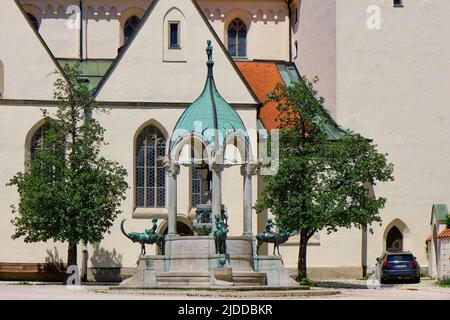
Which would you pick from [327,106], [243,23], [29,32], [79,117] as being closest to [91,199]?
[79,117]

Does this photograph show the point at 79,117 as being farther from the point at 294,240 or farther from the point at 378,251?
the point at 378,251

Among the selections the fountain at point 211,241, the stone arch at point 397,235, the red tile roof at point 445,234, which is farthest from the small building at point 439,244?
the fountain at point 211,241

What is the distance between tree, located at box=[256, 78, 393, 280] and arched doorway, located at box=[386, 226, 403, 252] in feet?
24.2

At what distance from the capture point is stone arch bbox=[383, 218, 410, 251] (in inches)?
2078

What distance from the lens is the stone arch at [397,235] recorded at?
173 feet

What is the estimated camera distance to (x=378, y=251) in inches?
2062

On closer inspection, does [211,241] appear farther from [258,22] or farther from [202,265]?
[258,22]

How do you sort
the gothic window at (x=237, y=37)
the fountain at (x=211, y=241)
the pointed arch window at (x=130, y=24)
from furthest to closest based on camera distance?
the gothic window at (x=237, y=37), the pointed arch window at (x=130, y=24), the fountain at (x=211, y=241)

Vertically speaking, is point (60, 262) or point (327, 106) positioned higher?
point (327, 106)

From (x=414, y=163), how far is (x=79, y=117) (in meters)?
16.5

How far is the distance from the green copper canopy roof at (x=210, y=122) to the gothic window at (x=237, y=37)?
21.2 m

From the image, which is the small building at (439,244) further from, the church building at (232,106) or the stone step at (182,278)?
the stone step at (182,278)

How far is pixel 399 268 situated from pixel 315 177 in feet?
18.2

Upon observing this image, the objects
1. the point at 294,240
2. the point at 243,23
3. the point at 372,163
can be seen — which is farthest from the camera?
the point at 243,23
